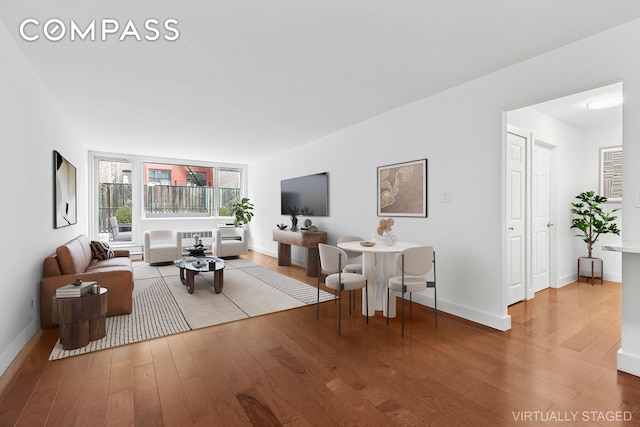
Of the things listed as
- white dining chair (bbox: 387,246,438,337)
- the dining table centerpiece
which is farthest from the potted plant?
white dining chair (bbox: 387,246,438,337)

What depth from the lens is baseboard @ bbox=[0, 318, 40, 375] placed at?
2.22 meters

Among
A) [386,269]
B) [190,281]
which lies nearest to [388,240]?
[386,269]

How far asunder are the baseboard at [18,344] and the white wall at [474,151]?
3944mm

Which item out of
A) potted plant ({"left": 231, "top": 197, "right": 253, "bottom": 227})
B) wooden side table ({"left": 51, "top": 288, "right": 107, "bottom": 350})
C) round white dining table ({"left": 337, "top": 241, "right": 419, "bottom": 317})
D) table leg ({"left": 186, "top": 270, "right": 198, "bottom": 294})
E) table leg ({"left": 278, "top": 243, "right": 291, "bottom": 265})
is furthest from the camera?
potted plant ({"left": 231, "top": 197, "right": 253, "bottom": 227})

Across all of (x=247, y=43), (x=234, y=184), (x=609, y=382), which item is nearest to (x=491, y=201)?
(x=609, y=382)

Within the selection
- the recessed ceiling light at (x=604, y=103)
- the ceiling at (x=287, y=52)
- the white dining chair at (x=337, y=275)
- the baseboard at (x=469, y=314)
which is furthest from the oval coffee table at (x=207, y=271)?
the recessed ceiling light at (x=604, y=103)

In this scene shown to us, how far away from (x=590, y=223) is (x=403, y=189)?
310 cm

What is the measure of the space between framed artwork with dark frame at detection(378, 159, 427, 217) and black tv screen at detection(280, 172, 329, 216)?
4.87 ft

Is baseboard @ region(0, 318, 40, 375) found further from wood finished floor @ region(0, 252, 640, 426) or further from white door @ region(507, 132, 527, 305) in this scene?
white door @ region(507, 132, 527, 305)

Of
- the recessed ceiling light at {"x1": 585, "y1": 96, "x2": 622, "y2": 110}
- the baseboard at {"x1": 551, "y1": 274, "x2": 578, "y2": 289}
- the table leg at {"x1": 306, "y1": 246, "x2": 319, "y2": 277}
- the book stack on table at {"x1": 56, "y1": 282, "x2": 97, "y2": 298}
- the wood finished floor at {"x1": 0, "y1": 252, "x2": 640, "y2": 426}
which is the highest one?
the recessed ceiling light at {"x1": 585, "y1": 96, "x2": 622, "y2": 110}

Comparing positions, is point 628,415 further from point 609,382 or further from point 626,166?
point 626,166

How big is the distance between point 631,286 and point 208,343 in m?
3.39

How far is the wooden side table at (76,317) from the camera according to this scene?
2.56 meters

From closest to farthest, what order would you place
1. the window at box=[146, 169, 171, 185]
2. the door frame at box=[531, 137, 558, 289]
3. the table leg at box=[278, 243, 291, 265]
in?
the door frame at box=[531, 137, 558, 289] → the table leg at box=[278, 243, 291, 265] → the window at box=[146, 169, 171, 185]
